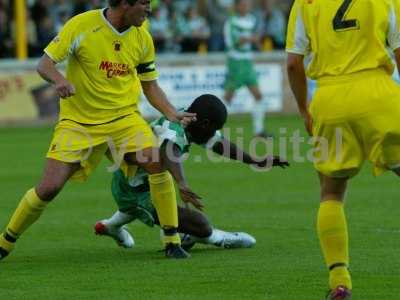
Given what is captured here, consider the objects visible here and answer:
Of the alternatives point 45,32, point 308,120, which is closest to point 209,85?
point 45,32

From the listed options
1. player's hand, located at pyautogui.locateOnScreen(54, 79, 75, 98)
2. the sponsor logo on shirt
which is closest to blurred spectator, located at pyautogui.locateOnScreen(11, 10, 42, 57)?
the sponsor logo on shirt

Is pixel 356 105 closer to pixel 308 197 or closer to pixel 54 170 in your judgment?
pixel 54 170

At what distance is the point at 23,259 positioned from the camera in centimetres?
980

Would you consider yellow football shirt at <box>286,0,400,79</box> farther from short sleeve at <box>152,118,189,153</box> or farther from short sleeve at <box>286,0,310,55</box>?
short sleeve at <box>152,118,189,153</box>

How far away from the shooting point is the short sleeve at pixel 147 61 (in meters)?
9.76

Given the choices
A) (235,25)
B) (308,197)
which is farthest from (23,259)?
(235,25)

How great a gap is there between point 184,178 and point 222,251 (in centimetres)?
96

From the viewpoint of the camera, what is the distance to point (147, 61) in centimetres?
982

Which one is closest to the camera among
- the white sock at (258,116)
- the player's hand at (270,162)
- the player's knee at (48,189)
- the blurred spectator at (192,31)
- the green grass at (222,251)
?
the green grass at (222,251)

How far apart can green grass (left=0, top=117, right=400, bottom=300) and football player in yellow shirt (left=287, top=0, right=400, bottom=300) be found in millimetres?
567

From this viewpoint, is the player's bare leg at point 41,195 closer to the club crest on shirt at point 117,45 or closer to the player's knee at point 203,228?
the club crest on shirt at point 117,45

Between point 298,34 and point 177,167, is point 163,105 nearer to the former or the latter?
point 177,167

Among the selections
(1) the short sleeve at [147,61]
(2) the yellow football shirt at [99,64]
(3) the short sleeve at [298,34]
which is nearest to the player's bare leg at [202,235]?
(2) the yellow football shirt at [99,64]

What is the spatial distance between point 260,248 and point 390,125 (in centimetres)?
289
